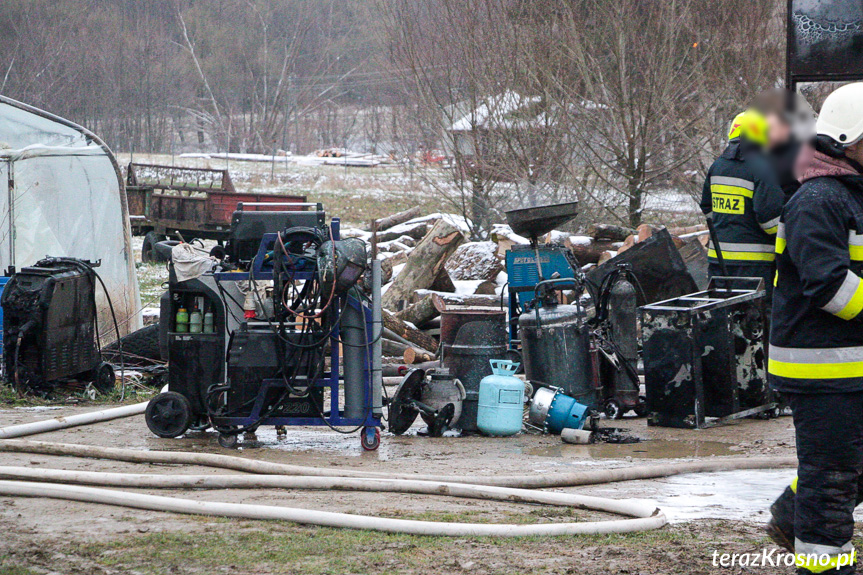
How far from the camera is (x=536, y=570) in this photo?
12.0ft

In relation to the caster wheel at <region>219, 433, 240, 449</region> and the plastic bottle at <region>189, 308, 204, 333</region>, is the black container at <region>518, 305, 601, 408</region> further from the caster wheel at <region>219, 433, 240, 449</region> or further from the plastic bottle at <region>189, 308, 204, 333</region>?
the plastic bottle at <region>189, 308, 204, 333</region>

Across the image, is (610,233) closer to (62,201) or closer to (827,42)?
(827,42)

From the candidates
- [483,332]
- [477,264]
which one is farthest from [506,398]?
[477,264]

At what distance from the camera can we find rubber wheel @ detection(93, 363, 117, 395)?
29.6ft

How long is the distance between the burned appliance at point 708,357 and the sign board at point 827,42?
5573mm

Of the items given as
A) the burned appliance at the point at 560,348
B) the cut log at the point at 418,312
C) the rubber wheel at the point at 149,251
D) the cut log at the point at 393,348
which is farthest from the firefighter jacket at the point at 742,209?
the rubber wheel at the point at 149,251

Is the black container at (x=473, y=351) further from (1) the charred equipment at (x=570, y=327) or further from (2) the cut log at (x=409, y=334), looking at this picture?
(2) the cut log at (x=409, y=334)

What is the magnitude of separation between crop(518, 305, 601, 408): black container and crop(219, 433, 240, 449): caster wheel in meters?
2.41

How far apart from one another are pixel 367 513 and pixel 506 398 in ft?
8.89

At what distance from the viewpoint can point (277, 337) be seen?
655cm

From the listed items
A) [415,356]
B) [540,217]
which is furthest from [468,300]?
[540,217]

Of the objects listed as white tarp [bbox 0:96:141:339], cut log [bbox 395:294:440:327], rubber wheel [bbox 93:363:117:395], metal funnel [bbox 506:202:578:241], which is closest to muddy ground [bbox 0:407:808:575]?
metal funnel [bbox 506:202:578:241]

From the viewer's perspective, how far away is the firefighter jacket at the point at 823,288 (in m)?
3.21

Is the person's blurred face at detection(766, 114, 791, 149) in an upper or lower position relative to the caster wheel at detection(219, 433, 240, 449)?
upper
